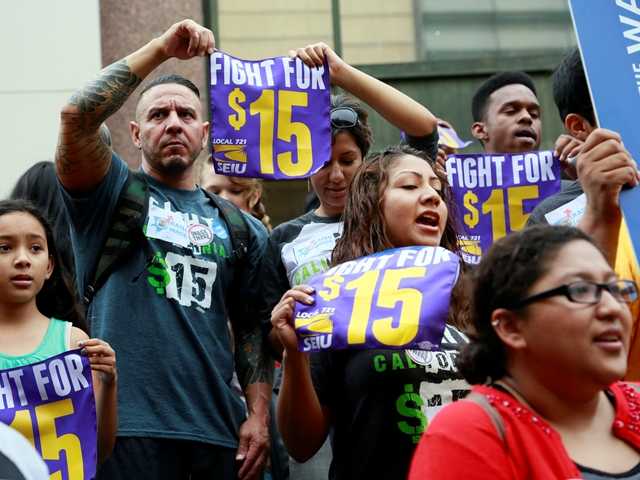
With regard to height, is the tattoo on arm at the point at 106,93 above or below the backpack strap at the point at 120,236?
above

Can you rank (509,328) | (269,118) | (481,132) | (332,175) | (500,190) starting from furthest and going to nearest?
1. (481,132)
2. (500,190)
3. (332,175)
4. (269,118)
5. (509,328)

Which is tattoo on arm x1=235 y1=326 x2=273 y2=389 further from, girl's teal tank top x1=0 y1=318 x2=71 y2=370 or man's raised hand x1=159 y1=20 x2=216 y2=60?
man's raised hand x1=159 y1=20 x2=216 y2=60

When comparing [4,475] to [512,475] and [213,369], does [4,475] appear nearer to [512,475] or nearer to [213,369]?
[512,475]

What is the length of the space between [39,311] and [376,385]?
4.63 feet

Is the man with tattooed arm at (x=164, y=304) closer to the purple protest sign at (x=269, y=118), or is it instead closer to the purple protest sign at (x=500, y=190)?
the purple protest sign at (x=269, y=118)

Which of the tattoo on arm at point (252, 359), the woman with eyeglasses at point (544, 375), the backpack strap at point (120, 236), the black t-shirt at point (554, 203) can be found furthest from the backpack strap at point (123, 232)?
the woman with eyeglasses at point (544, 375)

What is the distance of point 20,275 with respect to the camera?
4414mm

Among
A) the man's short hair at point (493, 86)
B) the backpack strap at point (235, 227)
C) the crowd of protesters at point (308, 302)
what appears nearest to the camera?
the crowd of protesters at point (308, 302)

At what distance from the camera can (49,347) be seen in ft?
14.2

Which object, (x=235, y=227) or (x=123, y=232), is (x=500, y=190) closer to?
(x=235, y=227)

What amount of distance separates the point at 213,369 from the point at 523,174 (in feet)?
5.44

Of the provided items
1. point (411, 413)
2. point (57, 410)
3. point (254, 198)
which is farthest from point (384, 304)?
point (254, 198)

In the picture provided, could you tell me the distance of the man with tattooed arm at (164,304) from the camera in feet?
15.0

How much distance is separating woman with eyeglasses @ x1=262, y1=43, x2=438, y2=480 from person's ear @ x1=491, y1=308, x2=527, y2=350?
1788mm
